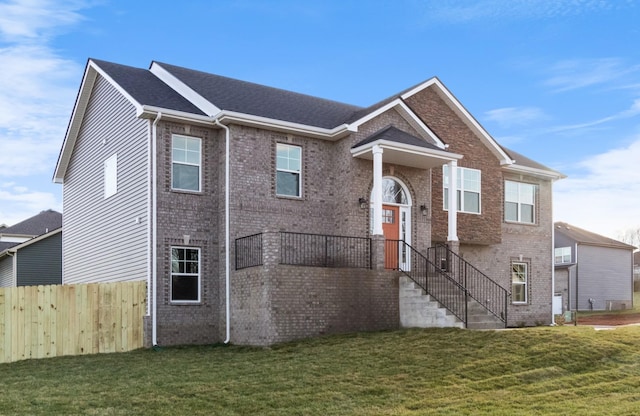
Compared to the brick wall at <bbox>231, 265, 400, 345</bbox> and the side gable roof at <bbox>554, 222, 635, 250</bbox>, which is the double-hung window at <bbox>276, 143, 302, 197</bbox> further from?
the side gable roof at <bbox>554, 222, 635, 250</bbox>

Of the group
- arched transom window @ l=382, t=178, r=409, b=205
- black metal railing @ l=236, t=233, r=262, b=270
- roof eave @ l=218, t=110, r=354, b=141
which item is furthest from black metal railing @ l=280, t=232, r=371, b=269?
roof eave @ l=218, t=110, r=354, b=141

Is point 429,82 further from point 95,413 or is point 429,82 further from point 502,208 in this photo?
point 95,413

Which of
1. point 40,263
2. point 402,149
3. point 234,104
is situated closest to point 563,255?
point 402,149

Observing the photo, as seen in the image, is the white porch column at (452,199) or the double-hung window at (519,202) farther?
the double-hung window at (519,202)

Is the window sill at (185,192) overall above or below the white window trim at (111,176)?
below

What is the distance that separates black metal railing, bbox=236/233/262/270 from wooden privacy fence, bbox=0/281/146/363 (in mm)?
2476

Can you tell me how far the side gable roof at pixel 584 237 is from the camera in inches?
1580

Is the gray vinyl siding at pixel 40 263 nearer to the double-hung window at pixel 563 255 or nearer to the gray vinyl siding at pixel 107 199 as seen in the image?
the gray vinyl siding at pixel 107 199

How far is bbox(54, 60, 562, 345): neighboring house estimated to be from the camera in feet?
52.5

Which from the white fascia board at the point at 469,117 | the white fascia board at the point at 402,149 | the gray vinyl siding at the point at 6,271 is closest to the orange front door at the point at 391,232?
the white fascia board at the point at 402,149

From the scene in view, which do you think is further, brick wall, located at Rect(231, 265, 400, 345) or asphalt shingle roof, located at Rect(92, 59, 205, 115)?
asphalt shingle roof, located at Rect(92, 59, 205, 115)

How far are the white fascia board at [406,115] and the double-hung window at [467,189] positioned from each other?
5.61 ft

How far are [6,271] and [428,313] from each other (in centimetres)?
2312

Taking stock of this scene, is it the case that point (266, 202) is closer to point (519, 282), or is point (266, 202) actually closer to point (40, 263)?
point (519, 282)
